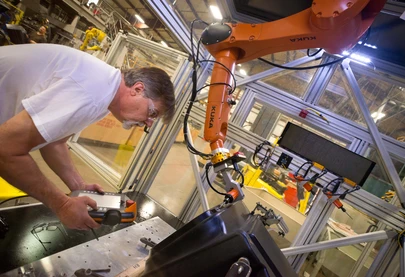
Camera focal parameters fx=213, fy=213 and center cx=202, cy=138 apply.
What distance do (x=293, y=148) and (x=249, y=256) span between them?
1.88 m

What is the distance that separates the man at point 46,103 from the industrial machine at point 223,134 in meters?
0.55

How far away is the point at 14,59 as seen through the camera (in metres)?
0.95

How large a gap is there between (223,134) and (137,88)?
700 mm

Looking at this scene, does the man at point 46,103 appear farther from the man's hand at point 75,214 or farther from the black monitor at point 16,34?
the black monitor at point 16,34

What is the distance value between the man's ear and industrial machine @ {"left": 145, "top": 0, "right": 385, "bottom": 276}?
54 centimetres

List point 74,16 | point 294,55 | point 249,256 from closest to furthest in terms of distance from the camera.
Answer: point 249,256 < point 294,55 < point 74,16

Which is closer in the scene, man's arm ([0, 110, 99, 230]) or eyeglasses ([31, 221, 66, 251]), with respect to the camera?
man's arm ([0, 110, 99, 230])

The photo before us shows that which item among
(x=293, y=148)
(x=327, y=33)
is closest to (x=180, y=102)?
(x=293, y=148)

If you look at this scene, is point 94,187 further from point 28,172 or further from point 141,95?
point 141,95

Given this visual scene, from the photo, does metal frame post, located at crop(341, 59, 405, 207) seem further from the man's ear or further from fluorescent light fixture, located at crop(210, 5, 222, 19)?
the man's ear

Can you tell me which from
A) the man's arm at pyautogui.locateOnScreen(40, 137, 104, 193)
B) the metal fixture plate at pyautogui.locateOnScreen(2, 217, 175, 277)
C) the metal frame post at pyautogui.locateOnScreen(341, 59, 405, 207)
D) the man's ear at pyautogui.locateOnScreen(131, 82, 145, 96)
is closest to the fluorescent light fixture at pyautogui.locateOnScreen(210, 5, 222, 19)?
the metal frame post at pyautogui.locateOnScreen(341, 59, 405, 207)

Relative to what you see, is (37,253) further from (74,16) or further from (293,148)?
(74,16)

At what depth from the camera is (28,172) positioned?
2.91ft

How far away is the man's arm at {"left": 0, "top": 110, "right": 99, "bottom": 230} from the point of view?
83 centimetres
